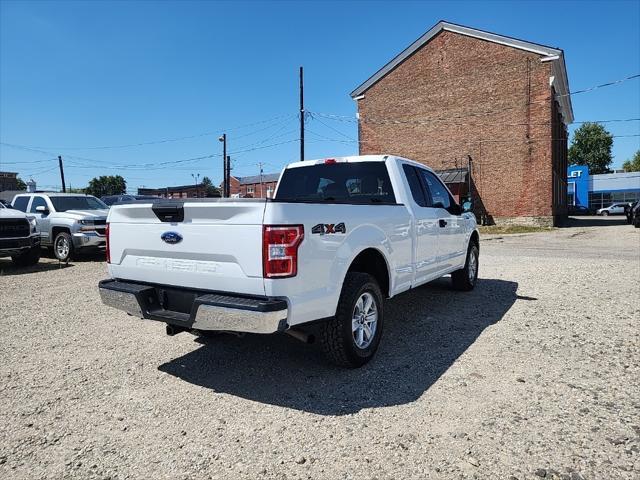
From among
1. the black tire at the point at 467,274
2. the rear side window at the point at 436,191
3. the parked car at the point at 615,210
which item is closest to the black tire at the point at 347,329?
the rear side window at the point at 436,191

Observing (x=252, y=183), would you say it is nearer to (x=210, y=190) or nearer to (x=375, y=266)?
(x=210, y=190)

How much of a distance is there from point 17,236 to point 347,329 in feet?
31.7

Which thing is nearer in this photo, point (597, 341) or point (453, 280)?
point (597, 341)

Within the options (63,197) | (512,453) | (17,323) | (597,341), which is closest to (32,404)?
(17,323)

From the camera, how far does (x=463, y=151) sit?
27406 mm

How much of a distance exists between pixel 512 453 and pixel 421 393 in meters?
0.90

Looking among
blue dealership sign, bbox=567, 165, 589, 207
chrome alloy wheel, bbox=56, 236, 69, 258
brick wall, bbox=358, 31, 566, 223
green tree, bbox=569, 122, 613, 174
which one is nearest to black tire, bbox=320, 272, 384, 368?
chrome alloy wheel, bbox=56, 236, 69, 258

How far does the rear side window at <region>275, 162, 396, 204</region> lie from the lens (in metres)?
5.01

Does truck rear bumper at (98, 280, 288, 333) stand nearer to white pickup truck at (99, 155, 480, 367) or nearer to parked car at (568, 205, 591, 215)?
white pickup truck at (99, 155, 480, 367)

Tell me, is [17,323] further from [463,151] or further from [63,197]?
[463,151]

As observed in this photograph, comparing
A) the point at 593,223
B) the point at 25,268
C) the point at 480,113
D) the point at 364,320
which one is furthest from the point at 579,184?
the point at 364,320

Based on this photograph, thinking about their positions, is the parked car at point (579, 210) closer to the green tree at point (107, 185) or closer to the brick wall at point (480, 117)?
the brick wall at point (480, 117)

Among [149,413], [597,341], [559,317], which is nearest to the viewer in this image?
[149,413]

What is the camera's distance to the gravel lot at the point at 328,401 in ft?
8.43
